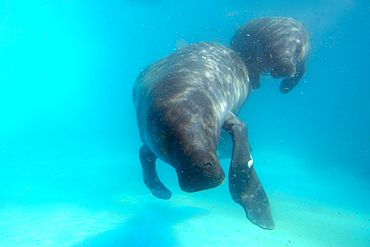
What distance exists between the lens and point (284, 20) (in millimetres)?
6664

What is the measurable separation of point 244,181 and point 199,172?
217 cm

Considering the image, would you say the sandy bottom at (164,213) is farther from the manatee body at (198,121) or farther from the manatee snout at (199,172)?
the manatee snout at (199,172)

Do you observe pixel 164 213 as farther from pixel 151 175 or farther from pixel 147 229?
pixel 151 175

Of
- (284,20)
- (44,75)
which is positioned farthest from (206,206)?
(44,75)

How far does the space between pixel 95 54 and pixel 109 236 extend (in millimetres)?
59944

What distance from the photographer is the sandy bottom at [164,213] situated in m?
7.20

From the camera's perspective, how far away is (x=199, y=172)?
2648mm

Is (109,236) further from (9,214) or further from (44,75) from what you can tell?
(44,75)

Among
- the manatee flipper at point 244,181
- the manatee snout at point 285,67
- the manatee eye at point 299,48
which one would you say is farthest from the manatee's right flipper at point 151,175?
the manatee eye at point 299,48

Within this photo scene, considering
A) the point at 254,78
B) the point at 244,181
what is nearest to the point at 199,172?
the point at 244,181

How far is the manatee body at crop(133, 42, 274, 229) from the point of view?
9.05ft

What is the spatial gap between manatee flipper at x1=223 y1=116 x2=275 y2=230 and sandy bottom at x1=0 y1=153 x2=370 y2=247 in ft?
6.23

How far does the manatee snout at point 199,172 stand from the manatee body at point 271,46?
376 centimetres

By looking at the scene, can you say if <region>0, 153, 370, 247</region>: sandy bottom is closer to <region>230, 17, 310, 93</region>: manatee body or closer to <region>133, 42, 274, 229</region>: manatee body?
<region>133, 42, 274, 229</region>: manatee body
